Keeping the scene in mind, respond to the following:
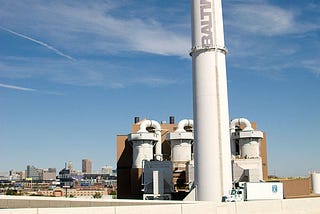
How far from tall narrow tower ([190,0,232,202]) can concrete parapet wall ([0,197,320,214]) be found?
10.0m

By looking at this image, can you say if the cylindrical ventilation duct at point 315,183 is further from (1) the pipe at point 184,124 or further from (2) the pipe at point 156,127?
(2) the pipe at point 156,127

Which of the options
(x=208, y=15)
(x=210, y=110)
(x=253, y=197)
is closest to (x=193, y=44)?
(x=208, y=15)

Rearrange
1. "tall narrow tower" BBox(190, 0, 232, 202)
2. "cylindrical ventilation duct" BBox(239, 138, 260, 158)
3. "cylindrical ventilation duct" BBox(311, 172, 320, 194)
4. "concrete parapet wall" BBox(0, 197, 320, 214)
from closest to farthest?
"concrete parapet wall" BBox(0, 197, 320, 214) < "tall narrow tower" BBox(190, 0, 232, 202) < "cylindrical ventilation duct" BBox(311, 172, 320, 194) < "cylindrical ventilation duct" BBox(239, 138, 260, 158)

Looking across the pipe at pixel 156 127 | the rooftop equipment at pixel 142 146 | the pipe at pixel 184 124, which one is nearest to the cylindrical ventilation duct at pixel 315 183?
the pipe at pixel 184 124

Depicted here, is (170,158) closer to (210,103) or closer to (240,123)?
(240,123)

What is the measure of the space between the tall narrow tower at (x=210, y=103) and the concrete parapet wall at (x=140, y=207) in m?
10.0

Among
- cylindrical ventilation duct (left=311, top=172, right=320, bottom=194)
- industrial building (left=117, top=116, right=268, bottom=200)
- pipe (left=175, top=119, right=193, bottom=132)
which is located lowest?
cylindrical ventilation duct (left=311, top=172, right=320, bottom=194)

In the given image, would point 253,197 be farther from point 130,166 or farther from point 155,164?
point 130,166

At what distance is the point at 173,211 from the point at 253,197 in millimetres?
19182

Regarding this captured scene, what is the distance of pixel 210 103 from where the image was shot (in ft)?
146

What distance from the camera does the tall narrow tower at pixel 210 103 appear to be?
43500 mm

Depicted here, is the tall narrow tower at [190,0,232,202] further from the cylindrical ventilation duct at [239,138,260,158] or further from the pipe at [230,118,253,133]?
the pipe at [230,118,253,133]

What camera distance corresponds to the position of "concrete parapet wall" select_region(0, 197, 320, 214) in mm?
22297

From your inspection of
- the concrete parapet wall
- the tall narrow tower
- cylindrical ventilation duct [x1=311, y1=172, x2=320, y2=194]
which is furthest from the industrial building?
the concrete parapet wall
